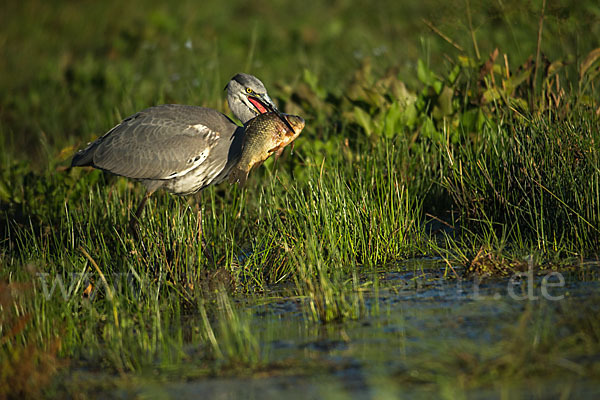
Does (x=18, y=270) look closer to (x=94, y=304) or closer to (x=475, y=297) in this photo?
(x=94, y=304)

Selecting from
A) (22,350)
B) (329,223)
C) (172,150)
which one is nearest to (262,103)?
(172,150)

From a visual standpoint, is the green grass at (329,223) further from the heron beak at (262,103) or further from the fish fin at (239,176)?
the heron beak at (262,103)

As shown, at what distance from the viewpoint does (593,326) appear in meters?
3.36

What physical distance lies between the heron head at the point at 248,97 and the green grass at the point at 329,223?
20.8 inches

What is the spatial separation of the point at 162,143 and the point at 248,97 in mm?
819

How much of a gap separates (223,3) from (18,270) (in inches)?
406

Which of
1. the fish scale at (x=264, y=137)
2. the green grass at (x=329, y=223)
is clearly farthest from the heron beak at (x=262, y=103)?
the fish scale at (x=264, y=137)

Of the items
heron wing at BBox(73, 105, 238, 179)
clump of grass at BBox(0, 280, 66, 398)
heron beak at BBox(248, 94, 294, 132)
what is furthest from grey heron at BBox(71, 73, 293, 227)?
clump of grass at BBox(0, 280, 66, 398)

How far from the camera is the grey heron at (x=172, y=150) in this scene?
586cm

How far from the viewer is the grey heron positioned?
19.2 feet

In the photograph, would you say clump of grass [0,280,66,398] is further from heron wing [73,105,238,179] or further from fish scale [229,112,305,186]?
heron wing [73,105,238,179]

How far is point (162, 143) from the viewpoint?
590cm

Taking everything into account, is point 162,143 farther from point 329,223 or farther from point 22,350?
point 22,350

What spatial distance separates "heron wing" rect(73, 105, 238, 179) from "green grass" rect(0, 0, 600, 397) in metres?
0.32
